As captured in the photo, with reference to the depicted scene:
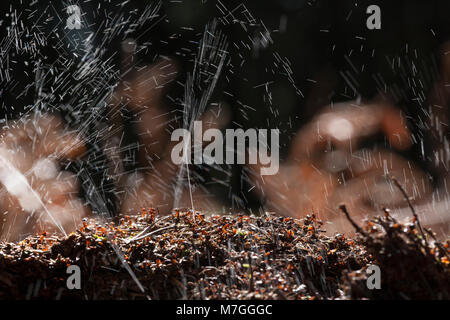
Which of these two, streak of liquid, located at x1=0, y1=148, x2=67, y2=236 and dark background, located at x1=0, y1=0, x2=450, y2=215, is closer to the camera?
streak of liquid, located at x1=0, y1=148, x2=67, y2=236

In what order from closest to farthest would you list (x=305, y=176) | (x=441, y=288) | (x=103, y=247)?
1. (x=441, y=288)
2. (x=103, y=247)
3. (x=305, y=176)

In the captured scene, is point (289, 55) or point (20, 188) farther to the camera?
point (289, 55)

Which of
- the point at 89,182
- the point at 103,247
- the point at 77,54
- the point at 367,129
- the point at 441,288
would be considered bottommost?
the point at 441,288

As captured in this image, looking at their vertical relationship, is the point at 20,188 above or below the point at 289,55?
below

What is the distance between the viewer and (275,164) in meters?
9.89

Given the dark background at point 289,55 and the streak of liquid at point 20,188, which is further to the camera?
the dark background at point 289,55

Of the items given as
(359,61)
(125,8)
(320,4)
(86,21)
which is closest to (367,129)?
(359,61)

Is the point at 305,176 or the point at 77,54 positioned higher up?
the point at 77,54

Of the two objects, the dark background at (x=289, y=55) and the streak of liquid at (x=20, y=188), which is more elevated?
the dark background at (x=289, y=55)

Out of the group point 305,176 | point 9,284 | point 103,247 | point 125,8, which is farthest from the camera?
point 125,8

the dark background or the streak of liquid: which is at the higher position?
the dark background

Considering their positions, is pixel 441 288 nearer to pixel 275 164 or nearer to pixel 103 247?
pixel 103 247

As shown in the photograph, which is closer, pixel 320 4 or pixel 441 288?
pixel 441 288

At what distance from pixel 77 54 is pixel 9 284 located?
25.9 ft
